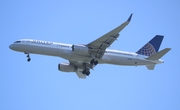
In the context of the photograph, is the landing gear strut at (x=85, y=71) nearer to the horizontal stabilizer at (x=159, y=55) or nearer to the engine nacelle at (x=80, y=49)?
the engine nacelle at (x=80, y=49)

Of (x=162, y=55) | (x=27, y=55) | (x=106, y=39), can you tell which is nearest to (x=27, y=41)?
(x=27, y=55)

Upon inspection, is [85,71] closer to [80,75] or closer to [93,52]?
[93,52]

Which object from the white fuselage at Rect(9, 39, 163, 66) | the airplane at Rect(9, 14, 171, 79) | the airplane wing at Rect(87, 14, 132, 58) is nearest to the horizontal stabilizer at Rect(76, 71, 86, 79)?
the airplane at Rect(9, 14, 171, 79)

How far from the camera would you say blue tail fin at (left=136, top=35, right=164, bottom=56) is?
54.8m

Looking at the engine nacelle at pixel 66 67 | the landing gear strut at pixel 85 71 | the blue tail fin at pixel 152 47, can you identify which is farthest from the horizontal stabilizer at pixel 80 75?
the blue tail fin at pixel 152 47

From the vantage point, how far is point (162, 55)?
5019 centimetres

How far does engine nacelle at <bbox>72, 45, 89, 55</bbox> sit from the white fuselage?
2.88 ft

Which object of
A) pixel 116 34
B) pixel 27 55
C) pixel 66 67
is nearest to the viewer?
pixel 116 34

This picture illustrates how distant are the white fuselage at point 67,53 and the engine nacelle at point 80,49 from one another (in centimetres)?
88

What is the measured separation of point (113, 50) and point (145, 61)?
5218mm

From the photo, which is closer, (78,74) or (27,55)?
Answer: (27,55)

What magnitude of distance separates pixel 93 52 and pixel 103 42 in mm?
2422

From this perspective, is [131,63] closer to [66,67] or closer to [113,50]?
[113,50]

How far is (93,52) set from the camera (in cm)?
5094
